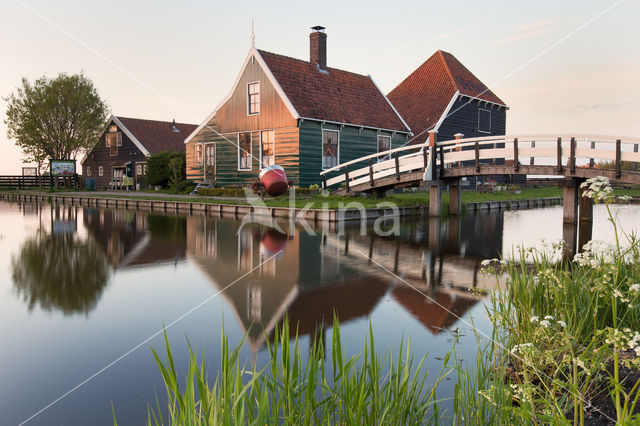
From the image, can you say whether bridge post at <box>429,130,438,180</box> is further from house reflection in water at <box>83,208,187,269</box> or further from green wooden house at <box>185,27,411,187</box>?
house reflection in water at <box>83,208,187,269</box>

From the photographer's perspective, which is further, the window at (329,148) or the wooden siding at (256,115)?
the window at (329,148)

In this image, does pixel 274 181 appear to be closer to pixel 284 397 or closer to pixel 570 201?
pixel 570 201

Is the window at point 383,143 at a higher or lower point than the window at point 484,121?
lower

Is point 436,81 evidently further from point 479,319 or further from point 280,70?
point 479,319

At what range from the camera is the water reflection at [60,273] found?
266 inches

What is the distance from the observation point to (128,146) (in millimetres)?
41469

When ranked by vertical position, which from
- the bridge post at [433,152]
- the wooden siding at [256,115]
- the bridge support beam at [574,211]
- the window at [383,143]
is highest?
the wooden siding at [256,115]

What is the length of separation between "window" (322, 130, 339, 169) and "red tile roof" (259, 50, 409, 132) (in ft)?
2.50

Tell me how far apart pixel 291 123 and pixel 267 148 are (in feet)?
7.10

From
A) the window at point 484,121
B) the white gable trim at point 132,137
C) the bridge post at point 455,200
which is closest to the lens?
the bridge post at point 455,200

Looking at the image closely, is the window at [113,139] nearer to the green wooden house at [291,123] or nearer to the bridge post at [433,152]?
the green wooden house at [291,123]

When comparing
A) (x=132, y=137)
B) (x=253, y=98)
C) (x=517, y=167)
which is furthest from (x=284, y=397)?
(x=132, y=137)

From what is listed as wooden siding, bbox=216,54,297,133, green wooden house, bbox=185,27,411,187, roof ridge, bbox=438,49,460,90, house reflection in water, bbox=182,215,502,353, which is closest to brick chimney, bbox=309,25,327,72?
green wooden house, bbox=185,27,411,187

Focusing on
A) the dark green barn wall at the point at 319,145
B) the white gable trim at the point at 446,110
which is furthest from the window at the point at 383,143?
the white gable trim at the point at 446,110
